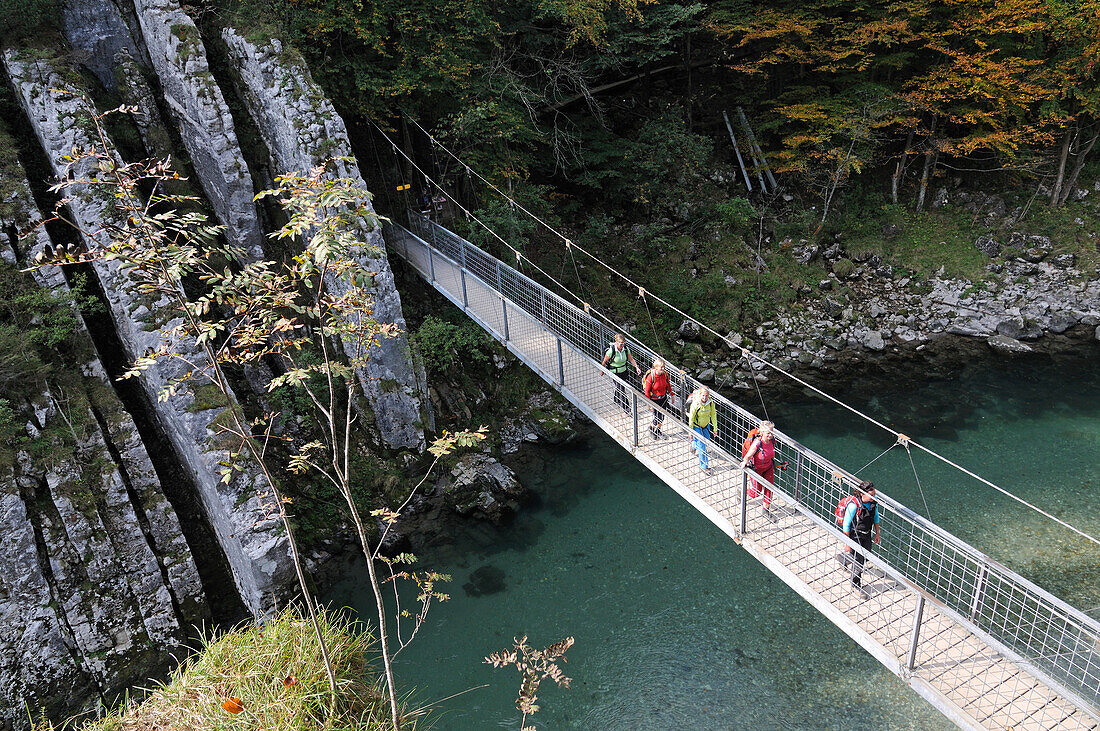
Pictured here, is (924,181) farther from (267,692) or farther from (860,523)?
(267,692)

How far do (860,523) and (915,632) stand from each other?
941 mm

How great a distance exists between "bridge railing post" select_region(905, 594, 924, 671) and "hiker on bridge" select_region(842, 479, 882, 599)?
59cm

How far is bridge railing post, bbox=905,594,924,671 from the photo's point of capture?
14.0 feet

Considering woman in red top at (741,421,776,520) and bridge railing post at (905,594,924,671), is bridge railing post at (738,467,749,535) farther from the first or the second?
bridge railing post at (905,594,924,671)

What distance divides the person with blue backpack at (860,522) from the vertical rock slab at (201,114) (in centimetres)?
868

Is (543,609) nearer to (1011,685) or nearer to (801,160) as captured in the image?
(1011,685)

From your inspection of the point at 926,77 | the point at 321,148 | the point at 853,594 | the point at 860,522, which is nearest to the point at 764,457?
the point at 860,522

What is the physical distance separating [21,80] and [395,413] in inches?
266

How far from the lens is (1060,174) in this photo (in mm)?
14086

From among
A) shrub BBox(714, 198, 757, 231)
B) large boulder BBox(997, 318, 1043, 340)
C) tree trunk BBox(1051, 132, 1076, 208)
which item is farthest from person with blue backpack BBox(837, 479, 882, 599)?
tree trunk BBox(1051, 132, 1076, 208)

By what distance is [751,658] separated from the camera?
7145 mm

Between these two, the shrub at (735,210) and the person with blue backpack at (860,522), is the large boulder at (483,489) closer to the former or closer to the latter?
the person with blue backpack at (860,522)

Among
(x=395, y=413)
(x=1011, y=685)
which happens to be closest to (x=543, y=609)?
(x=395, y=413)

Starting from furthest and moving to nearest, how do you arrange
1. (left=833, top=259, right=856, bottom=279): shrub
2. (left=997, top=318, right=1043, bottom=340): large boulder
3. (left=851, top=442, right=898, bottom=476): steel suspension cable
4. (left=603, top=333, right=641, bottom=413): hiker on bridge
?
(left=833, top=259, right=856, bottom=279): shrub
(left=997, top=318, right=1043, bottom=340): large boulder
(left=851, top=442, right=898, bottom=476): steel suspension cable
(left=603, top=333, right=641, bottom=413): hiker on bridge
